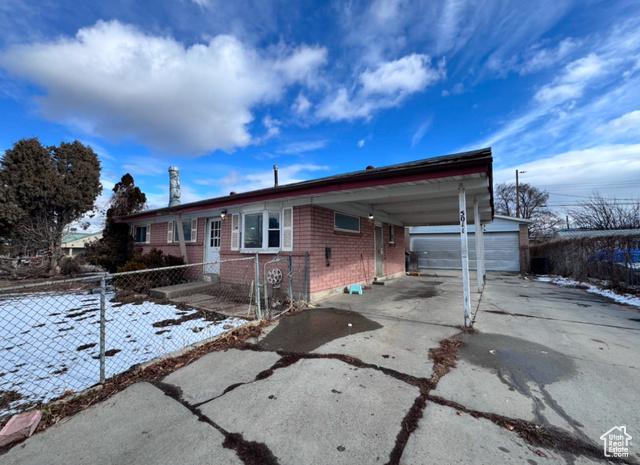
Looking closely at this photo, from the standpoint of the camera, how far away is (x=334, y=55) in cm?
860

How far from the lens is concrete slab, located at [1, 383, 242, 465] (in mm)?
1825

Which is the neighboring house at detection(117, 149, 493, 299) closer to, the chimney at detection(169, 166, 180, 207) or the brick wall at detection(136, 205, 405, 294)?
the brick wall at detection(136, 205, 405, 294)

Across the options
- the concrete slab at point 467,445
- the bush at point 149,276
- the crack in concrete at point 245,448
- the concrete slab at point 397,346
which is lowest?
the crack in concrete at point 245,448

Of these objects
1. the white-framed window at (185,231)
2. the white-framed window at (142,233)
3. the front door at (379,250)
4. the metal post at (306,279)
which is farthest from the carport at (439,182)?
the white-framed window at (142,233)

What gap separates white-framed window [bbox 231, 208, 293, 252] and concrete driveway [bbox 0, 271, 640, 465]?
123 inches

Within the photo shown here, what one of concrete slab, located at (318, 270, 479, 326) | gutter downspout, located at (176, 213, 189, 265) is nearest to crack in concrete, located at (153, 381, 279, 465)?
concrete slab, located at (318, 270, 479, 326)

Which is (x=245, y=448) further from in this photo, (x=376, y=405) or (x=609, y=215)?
(x=609, y=215)

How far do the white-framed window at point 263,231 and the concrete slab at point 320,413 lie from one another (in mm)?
4323

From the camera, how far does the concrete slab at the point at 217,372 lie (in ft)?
8.80

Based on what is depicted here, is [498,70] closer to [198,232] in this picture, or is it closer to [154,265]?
[198,232]

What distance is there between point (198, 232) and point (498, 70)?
37.6ft

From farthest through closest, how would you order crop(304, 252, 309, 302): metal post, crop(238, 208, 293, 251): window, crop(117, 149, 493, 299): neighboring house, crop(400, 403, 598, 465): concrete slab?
crop(238, 208, 293, 251): window, crop(304, 252, 309, 302): metal post, crop(117, 149, 493, 299): neighboring house, crop(400, 403, 598, 465): concrete slab

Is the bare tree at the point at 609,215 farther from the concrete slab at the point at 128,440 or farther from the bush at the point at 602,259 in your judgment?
the concrete slab at the point at 128,440

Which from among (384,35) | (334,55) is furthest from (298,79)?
(384,35)
